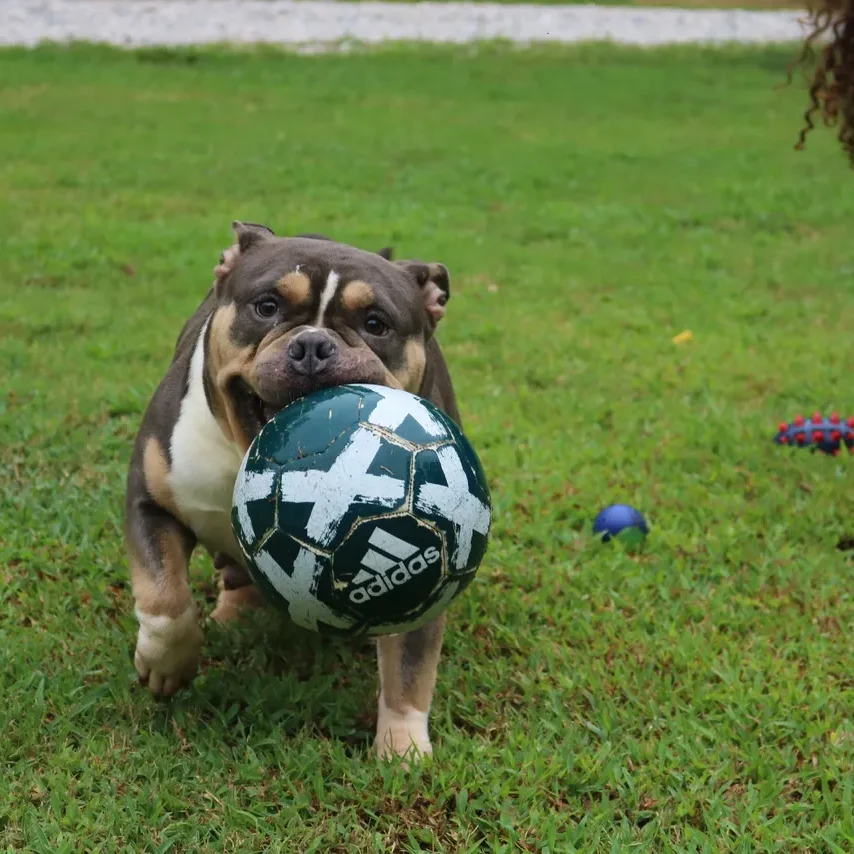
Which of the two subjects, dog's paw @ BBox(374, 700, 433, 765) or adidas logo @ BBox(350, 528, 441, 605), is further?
dog's paw @ BBox(374, 700, 433, 765)

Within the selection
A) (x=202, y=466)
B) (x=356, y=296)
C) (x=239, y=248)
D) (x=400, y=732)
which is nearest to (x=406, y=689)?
(x=400, y=732)

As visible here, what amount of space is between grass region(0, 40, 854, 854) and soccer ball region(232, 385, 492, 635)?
58 cm

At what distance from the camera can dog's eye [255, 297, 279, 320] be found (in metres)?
3.52

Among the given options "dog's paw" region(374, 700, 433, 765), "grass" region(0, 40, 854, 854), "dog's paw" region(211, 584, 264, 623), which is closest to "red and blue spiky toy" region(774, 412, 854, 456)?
"grass" region(0, 40, 854, 854)

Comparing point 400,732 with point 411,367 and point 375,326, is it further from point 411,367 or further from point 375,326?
point 375,326

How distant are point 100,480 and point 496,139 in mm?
11071

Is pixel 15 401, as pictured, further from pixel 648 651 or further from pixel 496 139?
pixel 496 139

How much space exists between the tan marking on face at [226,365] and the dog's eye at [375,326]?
352mm

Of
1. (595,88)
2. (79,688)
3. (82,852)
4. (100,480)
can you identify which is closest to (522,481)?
(100,480)

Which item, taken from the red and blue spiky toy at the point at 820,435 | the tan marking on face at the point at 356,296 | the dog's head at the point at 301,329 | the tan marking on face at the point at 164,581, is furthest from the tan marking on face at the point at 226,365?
the red and blue spiky toy at the point at 820,435

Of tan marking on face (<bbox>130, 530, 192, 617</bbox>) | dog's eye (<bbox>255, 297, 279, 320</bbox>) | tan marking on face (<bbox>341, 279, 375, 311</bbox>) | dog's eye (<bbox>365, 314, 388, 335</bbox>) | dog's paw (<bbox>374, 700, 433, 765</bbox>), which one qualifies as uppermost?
tan marking on face (<bbox>341, 279, 375, 311</bbox>)

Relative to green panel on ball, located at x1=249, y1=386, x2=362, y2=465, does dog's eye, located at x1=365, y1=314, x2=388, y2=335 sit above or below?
above

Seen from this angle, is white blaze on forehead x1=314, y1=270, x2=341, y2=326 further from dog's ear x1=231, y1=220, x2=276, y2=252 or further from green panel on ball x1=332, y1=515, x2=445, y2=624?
green panel on ball x1=332, y1=515, x2=445, y2=624

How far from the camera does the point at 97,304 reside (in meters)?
7.88
